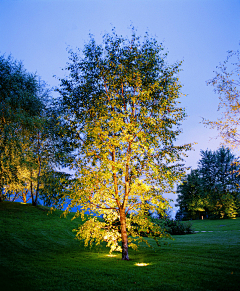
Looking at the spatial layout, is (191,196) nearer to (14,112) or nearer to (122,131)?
(122,131)

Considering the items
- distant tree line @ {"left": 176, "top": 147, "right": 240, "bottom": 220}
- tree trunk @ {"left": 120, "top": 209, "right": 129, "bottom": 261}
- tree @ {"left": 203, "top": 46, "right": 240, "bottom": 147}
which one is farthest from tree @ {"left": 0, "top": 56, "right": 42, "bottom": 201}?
distant tree line @ {"left": 176, "top": 147, "right": 240, "bottom": 220}

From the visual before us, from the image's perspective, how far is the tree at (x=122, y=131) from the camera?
9.10 metres

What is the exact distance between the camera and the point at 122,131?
9914 mm

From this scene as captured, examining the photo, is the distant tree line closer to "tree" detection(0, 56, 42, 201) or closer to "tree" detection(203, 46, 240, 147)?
"tree" detection(203, 46, 240, 147)

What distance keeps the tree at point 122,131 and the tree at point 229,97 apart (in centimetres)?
330

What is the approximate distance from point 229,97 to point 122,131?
7.59m

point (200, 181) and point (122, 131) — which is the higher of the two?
point (122, 131)

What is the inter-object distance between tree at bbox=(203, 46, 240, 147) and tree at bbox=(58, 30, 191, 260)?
130 inches

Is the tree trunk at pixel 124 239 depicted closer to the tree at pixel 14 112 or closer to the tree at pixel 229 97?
the tree at pixel 229 97

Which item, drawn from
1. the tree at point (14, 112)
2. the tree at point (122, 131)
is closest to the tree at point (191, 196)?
the tree at point (122, 131)

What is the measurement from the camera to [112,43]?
11.3 m

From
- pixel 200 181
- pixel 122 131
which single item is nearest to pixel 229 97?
pixel 122 131

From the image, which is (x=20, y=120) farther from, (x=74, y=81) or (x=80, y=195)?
(x=80, y=195)

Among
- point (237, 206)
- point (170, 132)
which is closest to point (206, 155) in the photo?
point (237, 206)
